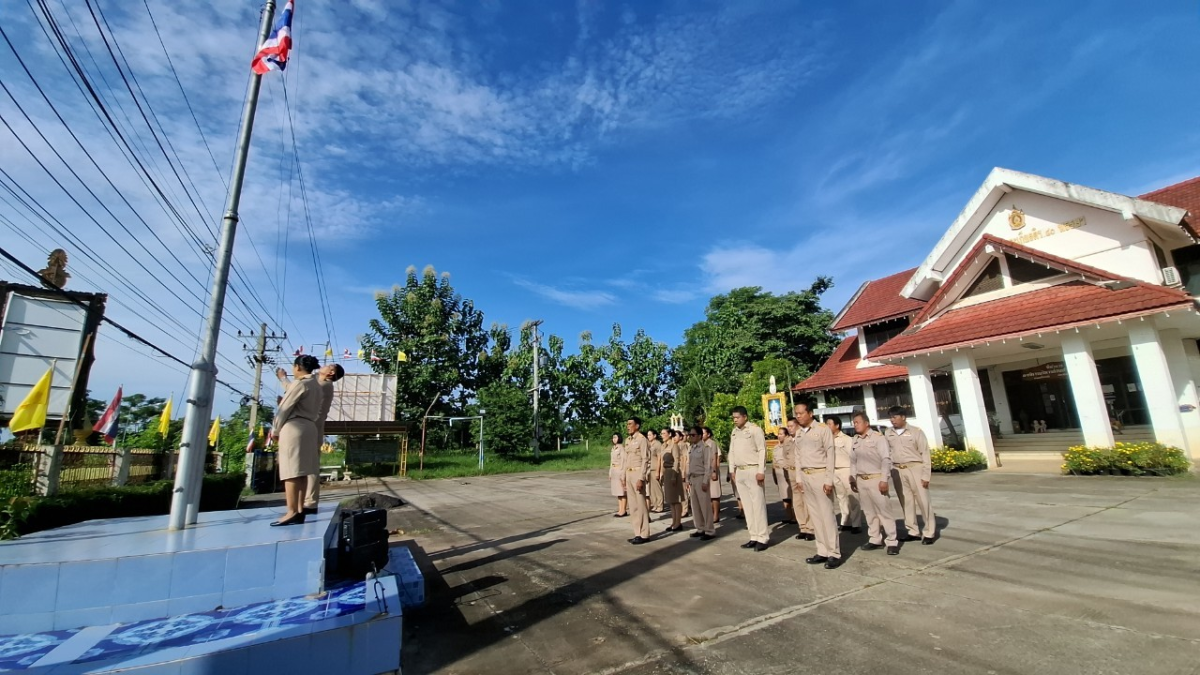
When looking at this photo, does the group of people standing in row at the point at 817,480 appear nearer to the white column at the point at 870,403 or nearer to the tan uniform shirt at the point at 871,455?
the tan uniform shirt at the point at 871,455

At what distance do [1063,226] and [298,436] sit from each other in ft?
57.9

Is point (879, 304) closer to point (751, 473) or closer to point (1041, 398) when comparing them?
point (1041, 398)

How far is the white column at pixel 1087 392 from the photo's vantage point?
1079 centimetres

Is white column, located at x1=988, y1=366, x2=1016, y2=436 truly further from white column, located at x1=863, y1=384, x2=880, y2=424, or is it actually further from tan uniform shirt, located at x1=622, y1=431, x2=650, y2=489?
tan uniform shirt, located at x1=622, y1=431, x2=650, y2=489

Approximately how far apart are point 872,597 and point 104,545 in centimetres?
566

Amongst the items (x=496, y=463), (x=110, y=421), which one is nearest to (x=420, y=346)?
(x=496, y=463)

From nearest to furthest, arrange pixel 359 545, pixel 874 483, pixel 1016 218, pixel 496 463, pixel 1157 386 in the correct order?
pixel 359 545 → pixel 874 483 → pixel 1157 386 → pixel 1016 218 → pixel 496 463

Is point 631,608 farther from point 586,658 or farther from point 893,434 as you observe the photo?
point 893,434

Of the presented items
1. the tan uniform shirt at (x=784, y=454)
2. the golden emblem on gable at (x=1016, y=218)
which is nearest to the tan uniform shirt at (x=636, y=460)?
the tan uniform shirt at (x=784, y=454)

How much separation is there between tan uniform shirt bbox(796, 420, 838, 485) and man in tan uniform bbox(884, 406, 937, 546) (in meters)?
1.23

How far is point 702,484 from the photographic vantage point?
6.72 metres

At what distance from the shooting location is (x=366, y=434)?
22984 millimetres

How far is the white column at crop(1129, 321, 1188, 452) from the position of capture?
10125mm

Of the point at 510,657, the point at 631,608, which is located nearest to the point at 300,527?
the point at 510,657
